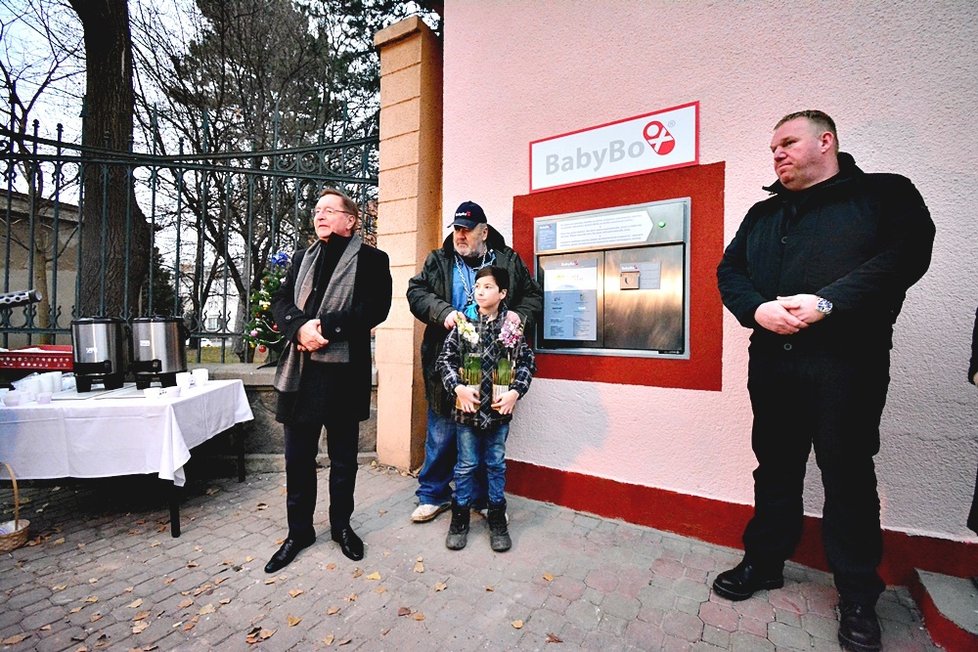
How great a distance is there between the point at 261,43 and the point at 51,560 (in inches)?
422

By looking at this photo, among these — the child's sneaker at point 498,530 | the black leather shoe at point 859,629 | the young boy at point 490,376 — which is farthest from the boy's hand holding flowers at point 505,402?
the black leather shoe at point 859,629

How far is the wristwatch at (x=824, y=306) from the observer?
1.98 m

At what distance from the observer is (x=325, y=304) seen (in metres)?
2.77

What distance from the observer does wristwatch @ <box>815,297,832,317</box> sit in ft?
6.50

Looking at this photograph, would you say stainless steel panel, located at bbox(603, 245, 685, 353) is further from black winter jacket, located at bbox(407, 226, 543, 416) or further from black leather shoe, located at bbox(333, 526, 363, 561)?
black leather shoe, located at bbox(333, 526, 363, 561)

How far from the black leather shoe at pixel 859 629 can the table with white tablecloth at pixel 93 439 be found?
3.73m

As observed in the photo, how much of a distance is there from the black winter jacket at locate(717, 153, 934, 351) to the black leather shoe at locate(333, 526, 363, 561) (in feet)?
8.46

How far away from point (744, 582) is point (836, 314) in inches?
58.5

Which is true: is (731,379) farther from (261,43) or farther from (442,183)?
(261,43)

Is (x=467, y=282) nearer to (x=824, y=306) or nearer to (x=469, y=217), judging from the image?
(x=469, y=217)

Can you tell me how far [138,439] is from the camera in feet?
9.64

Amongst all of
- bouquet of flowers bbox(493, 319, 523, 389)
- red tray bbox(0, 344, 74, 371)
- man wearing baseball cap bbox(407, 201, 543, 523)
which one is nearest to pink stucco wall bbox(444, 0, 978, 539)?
man wearing baseball cap bbox(407, 201, 543, 523)

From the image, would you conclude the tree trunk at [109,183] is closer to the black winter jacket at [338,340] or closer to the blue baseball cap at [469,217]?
the black winter jacket at [338,340]

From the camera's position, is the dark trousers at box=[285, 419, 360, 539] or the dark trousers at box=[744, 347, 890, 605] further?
the dark trousers at box=[285, 419, 360, 539]
